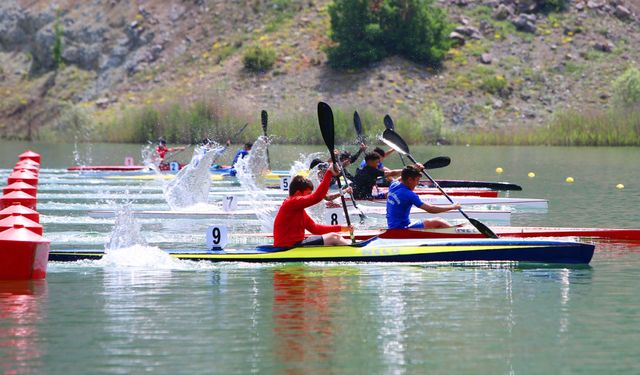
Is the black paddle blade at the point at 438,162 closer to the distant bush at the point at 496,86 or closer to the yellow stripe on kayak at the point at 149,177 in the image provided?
the yellow stripe on kayak at the point at 149,177

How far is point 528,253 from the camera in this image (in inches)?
678

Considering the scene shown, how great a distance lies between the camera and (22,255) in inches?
625

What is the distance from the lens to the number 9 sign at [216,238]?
Result: 57.3ft

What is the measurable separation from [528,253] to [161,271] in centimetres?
476

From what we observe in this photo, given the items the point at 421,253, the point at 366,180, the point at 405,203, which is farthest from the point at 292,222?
the point at 366,180

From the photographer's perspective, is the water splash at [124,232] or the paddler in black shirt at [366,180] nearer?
the water splash at [124,232]

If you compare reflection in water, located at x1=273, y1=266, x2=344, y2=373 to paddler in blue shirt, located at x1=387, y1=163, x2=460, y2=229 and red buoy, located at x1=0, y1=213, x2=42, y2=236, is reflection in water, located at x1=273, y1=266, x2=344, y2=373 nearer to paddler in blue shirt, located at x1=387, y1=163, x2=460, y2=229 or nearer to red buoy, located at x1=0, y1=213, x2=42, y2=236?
paddler in blue shirt, located at x1=387, y1=163, x2=460, y2=229

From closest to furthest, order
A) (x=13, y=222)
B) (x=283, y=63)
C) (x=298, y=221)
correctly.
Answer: (x=13, y=222)
(x=298, y=221)
(x=283, y=63)

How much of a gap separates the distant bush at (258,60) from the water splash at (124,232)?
171 feet

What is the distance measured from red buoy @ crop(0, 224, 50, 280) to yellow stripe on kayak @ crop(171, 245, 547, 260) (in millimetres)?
2138

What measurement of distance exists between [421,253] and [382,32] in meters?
52.7

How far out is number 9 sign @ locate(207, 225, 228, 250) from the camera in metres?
17.5

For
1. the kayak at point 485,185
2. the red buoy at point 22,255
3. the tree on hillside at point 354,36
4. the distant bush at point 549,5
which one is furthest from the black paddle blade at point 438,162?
the distant bush at point 549,5

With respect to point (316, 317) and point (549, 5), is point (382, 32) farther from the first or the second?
point (316, 317)
